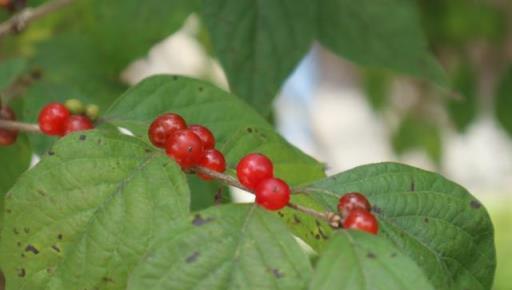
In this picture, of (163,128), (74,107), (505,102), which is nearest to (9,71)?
(74,107)

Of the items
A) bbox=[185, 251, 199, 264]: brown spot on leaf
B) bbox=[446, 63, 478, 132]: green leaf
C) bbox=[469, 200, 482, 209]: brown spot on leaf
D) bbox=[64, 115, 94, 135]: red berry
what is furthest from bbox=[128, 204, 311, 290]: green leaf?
bbox=[446, 63, 478, 132]: green leaf

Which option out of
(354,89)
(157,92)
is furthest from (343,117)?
(157,92)

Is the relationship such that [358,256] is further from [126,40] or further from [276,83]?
[126,40]

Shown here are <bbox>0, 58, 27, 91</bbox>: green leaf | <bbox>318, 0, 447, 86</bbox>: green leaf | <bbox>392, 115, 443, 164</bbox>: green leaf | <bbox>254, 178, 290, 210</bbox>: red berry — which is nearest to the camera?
<bbox>254, 178, 290, 210</bbox>: red berry

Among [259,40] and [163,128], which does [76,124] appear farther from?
[259,40]

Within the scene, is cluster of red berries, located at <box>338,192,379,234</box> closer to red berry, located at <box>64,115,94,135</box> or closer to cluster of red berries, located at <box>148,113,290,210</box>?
cluster of red berries, located at <box>148,113,290,210</box>

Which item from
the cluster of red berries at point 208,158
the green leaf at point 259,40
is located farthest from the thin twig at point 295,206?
the green leaf at point 259,40
